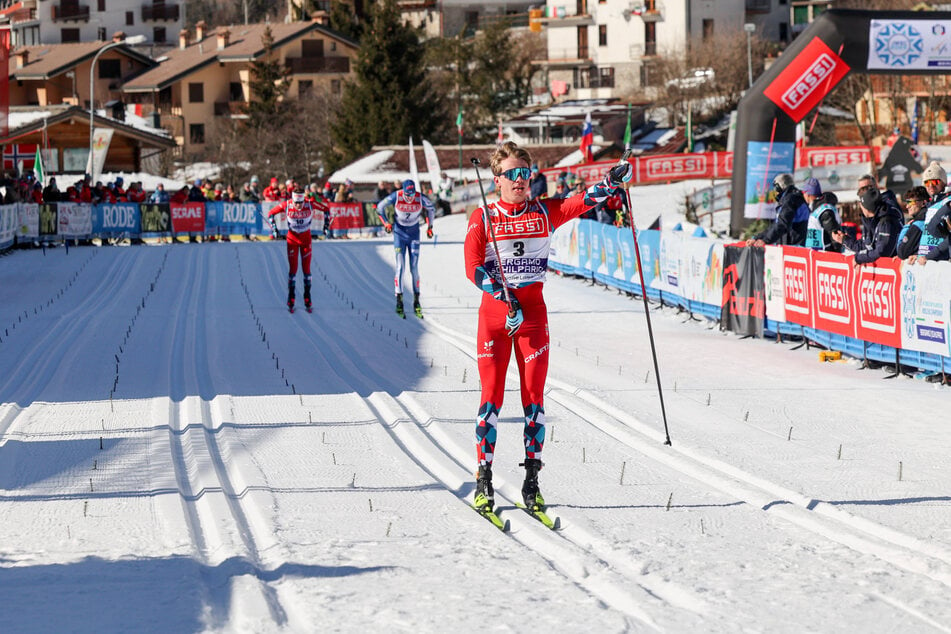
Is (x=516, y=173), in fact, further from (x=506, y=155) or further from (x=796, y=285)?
(x=796, y=285)

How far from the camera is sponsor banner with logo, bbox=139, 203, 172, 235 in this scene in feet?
127

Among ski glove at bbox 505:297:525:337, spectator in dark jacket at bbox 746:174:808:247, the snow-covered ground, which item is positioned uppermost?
spectator in dark jacket at bbox 746:174:808:247

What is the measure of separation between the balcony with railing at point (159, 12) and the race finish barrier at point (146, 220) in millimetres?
75959

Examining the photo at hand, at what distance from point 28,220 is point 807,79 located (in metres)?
19.6

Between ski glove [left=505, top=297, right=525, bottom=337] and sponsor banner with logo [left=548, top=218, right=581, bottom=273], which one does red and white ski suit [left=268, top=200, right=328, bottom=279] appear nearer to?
sponsor banner with logo [left=548, top=218, right=581, bottom=273]

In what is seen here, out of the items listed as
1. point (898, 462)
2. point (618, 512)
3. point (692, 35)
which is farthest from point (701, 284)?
point (692, 35)

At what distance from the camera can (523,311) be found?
26.3 feet

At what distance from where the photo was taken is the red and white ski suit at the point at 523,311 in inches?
312

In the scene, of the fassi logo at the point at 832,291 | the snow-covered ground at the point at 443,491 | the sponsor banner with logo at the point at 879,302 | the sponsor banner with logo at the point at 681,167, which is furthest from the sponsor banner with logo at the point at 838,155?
the sponsor banner with logo at the point at 879,302

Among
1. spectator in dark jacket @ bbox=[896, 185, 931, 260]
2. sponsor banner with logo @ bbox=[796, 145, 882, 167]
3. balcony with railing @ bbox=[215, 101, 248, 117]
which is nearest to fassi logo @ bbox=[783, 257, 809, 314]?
spectator in dark jacket @ bbox=[896, 185, 931, 260]

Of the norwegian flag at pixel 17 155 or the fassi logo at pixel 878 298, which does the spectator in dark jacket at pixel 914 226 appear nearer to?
the fassi logo at pixel 878 298

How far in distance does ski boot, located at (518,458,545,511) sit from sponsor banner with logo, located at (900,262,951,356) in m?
6.41

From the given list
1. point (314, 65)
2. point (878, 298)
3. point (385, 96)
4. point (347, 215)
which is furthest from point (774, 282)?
point (314, 65)

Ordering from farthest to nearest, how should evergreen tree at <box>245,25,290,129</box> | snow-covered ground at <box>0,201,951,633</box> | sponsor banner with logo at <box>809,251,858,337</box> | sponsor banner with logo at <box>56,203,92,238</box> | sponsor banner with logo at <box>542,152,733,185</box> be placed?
evergreen tree at <box>245,25,290,129</box>
sponsor banner with logo at <box>542,152,733,185</box>
sponsor banner with logo at <box>56,203,92,238</box>
sponsor banner with logo at <box>809,251,858,337</box>
snow-covered ground at <box>0,201,951,633</box>
